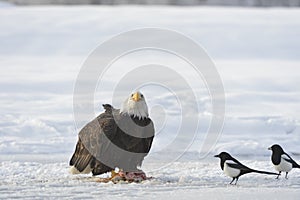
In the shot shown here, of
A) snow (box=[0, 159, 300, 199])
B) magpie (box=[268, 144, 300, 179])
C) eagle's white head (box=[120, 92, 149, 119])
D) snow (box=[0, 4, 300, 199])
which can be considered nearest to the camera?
snow (box=[0, 159, 300, 199])

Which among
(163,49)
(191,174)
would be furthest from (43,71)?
(191,174)

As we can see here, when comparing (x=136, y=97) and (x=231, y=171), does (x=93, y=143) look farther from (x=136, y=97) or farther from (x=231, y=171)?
(x=231, y=171)

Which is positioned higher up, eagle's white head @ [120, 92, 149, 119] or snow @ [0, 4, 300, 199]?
eagle's white head @ [120, 92, 149, 119]

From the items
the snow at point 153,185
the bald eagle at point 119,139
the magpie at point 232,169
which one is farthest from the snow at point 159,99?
the bald eagle at point 119,139

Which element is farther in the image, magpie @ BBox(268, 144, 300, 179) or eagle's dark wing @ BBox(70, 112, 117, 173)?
magpie @ BBox(268, 144, 300, 179)

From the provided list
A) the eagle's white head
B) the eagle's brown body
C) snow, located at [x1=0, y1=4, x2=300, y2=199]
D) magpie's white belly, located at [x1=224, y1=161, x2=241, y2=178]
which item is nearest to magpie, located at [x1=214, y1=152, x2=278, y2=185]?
magpie's white belly, located at [x1=224, y1=161, x2=241, y2=178]

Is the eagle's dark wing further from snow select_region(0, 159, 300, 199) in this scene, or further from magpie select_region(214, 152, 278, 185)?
magpie select_region(214, 152, 278, 185)

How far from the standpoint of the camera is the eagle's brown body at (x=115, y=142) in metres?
7.60

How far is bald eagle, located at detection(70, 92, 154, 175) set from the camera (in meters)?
7.60

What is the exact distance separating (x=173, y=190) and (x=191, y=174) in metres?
0.99

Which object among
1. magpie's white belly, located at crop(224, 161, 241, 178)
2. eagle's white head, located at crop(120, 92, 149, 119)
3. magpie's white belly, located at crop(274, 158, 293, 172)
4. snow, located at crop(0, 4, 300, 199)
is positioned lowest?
snow, located at crop(0, 4, 300, 199)

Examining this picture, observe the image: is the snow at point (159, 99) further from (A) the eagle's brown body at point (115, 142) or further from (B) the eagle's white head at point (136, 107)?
(B) the eagle's white head at point (136, 107)

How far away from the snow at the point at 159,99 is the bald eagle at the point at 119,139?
259mm

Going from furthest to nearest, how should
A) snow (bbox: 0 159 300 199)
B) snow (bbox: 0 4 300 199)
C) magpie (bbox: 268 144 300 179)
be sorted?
magpie (bbox: 268 144 300 179), snow (bbox: 0 4 300 199), snow (bbox: 0 159 300 199)
